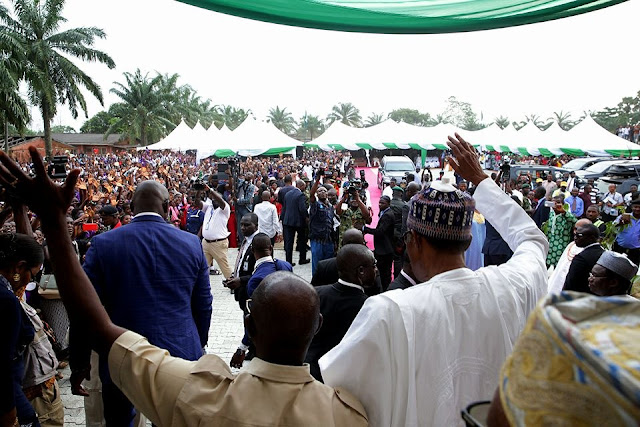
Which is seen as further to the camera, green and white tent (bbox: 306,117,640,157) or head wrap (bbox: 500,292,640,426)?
green and white tent (bbox: 306,117,640,157)

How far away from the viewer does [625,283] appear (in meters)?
3.46

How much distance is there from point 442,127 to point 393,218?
19299 millimetres

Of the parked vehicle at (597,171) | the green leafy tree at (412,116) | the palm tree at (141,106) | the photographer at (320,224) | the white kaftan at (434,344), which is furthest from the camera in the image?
the green leafy tree at (412,116)

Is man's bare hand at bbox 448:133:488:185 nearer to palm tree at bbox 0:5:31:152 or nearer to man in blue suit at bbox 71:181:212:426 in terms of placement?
man in blue suit at bbox 71:181:212:426

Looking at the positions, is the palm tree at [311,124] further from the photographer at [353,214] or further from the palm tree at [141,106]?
the photographer at [353,214]

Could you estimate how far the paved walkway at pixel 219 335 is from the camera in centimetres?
440

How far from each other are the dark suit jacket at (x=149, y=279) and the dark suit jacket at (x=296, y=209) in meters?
6.43

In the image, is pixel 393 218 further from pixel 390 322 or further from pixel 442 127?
pixel 442 127

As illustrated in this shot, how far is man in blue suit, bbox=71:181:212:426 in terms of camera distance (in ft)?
9.38

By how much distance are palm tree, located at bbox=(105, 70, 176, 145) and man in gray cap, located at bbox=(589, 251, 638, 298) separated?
47.9 m

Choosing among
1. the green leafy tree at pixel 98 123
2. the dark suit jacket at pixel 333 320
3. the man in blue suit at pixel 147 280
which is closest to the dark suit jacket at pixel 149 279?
the man in blue suit at pixel 147 280

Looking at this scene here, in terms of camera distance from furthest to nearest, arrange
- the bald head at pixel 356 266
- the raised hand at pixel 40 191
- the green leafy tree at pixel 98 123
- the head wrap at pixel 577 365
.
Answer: the green leafy tree at pixel 98 123
the bald head at pixel 356 266
the raised hand at pixel 40 191
the head wrap at pixel 577 365

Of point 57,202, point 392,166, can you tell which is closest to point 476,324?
point 57,202

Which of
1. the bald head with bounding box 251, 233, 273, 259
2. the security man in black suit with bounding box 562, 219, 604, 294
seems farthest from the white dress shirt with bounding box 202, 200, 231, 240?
the security man in black suit with bounding box 562, 219, 604, 294
